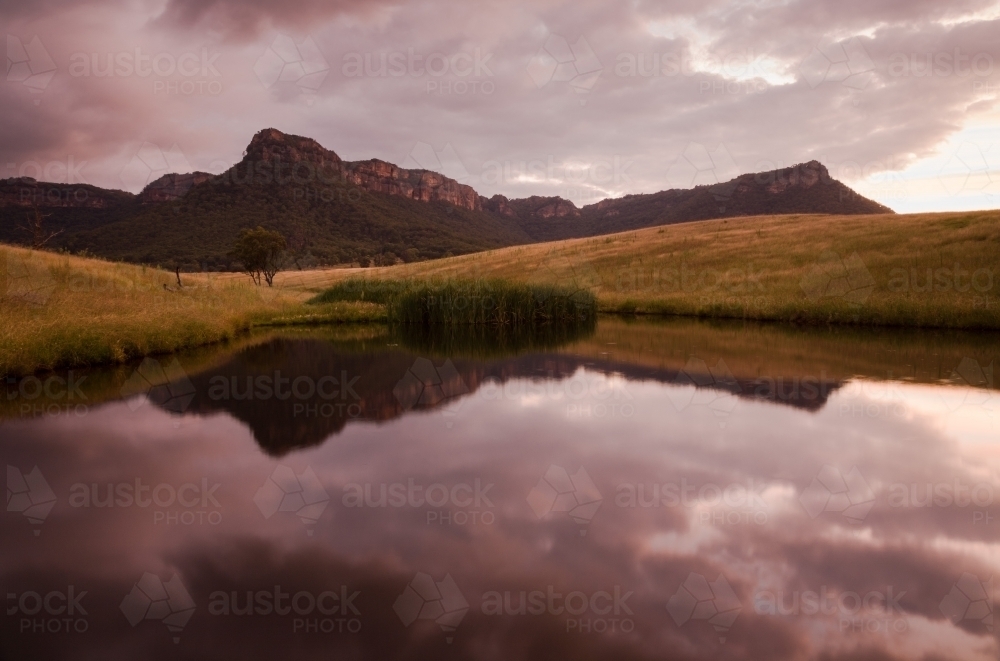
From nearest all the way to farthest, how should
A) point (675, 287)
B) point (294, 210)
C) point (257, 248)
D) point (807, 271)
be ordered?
1. point (807, 271)
2. point (675, 287)
3. point (257, 248)
4. point (294, 210)

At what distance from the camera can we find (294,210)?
3903 inches

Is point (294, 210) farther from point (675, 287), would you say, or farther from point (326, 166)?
point (675, 287)

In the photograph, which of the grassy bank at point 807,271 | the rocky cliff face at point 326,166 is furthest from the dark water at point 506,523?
the rocky cliff face at point 326,166

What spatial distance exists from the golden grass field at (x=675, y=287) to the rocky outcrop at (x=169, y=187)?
127008mm

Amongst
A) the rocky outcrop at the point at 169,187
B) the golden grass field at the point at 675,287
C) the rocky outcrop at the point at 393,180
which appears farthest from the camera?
the rocky outcrop at the point at 393,180

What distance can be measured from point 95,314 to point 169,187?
550 ft

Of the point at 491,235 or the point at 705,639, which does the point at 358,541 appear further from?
the point at 491,235

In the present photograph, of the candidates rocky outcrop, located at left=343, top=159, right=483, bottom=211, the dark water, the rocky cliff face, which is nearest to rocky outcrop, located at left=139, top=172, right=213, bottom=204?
the rocky cliff face

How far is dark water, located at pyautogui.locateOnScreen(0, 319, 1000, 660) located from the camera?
3553mm

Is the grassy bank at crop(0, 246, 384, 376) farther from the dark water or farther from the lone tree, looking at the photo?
the lone tree

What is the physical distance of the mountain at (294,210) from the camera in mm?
85500

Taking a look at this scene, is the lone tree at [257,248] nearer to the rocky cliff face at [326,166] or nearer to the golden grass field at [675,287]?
the golden grass field at [675,287]

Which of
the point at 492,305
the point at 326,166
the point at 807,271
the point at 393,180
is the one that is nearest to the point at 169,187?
the point at 326,166

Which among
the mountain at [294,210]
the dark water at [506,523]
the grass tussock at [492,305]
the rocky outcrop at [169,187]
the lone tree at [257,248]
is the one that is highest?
the rocky outcrop at [169,187]
